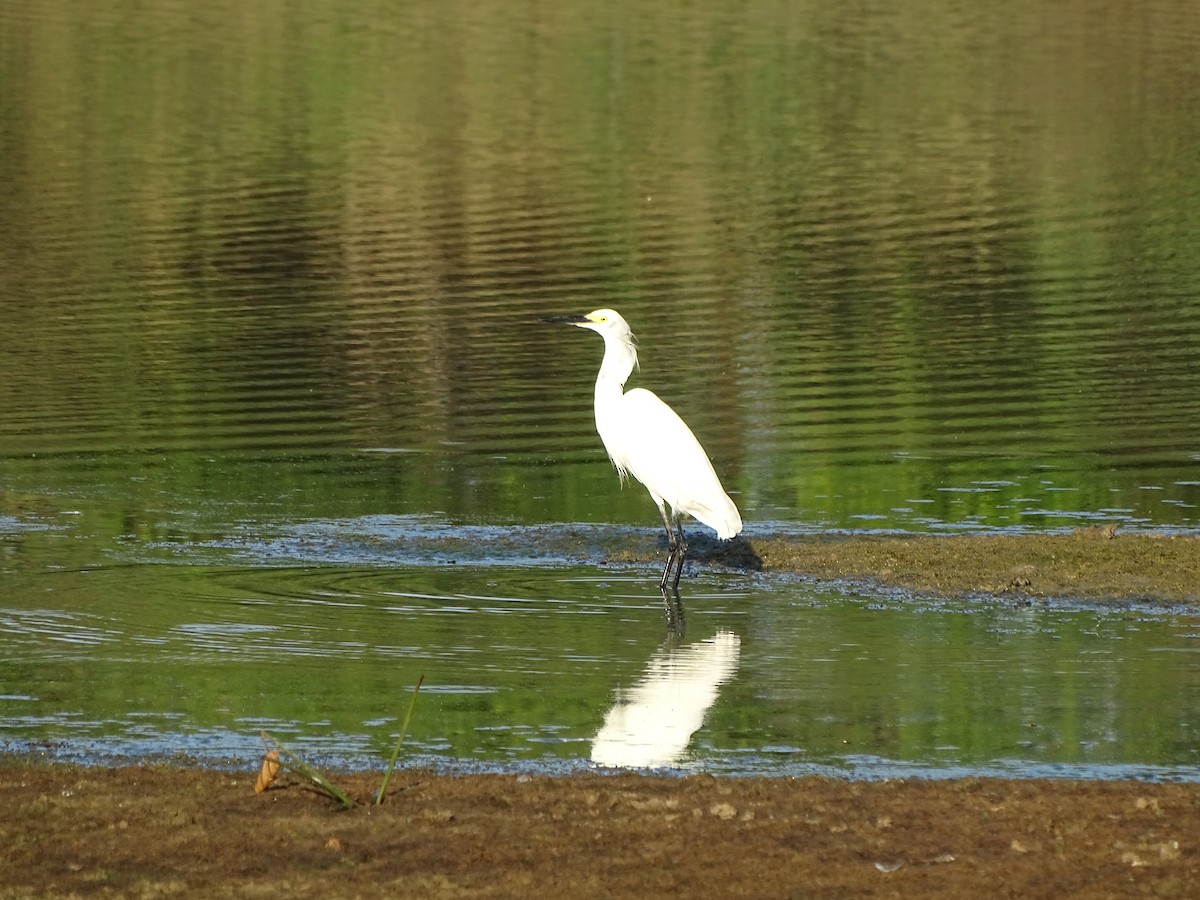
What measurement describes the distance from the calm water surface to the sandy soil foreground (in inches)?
32.9

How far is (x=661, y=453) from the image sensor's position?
12.1 m

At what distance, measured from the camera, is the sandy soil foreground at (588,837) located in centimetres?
611

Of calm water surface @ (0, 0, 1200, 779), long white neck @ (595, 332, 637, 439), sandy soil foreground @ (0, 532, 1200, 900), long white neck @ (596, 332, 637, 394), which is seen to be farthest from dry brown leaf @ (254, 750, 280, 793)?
long white neck @ (596, 332, 637, 394)

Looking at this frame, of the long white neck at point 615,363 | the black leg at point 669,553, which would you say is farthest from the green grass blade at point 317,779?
the long white neck at point 615,363

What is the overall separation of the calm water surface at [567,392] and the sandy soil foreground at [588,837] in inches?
32.9

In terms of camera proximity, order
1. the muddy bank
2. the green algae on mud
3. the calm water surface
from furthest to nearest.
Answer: the green algae on mud → the calm water surface → the muddy bank

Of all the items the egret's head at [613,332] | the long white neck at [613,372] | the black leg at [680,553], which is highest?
the egret's head at [613,332]

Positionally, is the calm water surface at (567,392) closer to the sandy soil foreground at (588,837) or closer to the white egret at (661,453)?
the white egret at (661,453)

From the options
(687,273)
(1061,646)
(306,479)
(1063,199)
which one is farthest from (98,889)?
(1063,199)

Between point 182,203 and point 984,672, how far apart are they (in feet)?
84.5

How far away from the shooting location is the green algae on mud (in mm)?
11320

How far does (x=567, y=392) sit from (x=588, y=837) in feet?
41.6

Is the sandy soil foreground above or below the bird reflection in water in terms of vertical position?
above

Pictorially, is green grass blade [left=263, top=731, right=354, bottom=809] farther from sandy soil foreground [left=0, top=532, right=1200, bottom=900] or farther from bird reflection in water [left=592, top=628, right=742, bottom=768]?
bird reflection in water [left=592, top=628, right=742, bottom=768]
